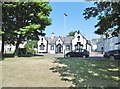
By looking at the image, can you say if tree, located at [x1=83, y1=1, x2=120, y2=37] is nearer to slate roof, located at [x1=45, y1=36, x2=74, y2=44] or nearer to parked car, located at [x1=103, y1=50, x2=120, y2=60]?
parked car, located at [x1=103, y1=50, x2=120, y2=60]

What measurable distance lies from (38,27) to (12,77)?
15.6 meters

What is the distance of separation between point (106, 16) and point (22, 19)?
1356 centimetres

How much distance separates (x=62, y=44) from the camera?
6081 centimetres

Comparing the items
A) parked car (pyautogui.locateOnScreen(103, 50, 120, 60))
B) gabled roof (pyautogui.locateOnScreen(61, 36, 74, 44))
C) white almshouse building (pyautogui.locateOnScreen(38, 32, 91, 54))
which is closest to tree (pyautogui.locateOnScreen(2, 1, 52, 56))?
parked car (pyautogui.locateOnScreen(103, 50, 120, 60))

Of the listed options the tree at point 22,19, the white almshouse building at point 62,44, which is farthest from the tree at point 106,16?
the white almshouse building at point 62,44

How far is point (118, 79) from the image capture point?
1245 centimetres

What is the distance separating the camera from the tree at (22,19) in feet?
90.7

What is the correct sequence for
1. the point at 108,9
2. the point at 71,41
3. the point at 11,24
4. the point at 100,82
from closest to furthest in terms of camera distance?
the point at 100,82 → the point at 108,9 → the point at 11,24 → the point at 71,41

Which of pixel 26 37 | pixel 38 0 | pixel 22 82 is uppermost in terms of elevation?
pixel 38 0

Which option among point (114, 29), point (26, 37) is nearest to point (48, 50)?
point (26, 37)

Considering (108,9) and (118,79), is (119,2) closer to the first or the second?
(108,9)

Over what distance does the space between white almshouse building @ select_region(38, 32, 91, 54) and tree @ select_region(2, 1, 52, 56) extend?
28.5 meters

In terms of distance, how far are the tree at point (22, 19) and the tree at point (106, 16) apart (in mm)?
10655

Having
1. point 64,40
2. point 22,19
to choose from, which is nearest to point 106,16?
point 22,19
